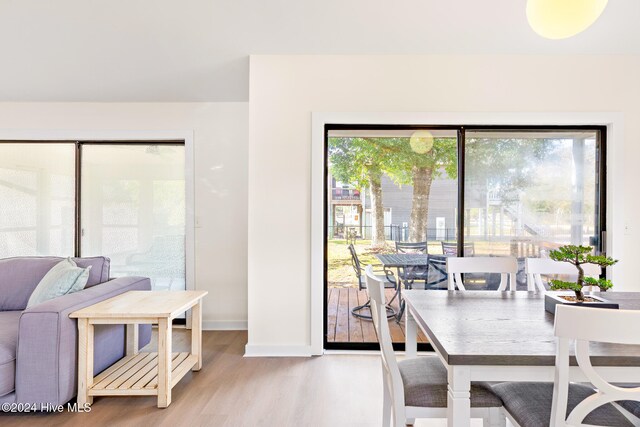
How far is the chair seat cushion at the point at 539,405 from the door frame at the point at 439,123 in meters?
1.72

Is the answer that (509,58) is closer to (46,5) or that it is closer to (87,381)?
(46,5)

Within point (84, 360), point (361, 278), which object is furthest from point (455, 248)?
point (84, 360)

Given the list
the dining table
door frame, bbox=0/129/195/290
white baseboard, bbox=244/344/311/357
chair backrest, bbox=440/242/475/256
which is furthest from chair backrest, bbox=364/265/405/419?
door frame, bbox=0/129/195/290

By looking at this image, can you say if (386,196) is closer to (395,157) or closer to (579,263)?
(395,157)

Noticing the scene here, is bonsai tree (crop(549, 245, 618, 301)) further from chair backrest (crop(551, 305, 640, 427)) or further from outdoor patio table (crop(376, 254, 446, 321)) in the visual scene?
outdoor patio table (crop(376, 254, 446, 321))

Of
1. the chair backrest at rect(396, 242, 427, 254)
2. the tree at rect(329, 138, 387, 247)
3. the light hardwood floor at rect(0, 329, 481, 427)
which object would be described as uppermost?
the tree at rect(329, 138, 387, 247)

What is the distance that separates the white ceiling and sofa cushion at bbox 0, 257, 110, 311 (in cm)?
168

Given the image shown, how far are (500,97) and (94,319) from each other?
11.0 feet

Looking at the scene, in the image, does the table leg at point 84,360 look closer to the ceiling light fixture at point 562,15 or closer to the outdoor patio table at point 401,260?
the outdoor patio table at point 401,260

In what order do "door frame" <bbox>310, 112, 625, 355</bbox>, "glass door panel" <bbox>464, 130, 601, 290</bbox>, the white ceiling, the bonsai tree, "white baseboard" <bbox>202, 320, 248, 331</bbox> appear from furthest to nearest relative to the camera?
1. "white baseboard" <bbox>202, 320, 248, 331</bbox>
2. "glass door panel" <bbox>464, 130, 601, 290</bbox>
3. "door frame" <bbox>310, 112, 625, 355</bbox>
4. the white ceiling
5. the bonsai tree

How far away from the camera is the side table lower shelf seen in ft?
7.27

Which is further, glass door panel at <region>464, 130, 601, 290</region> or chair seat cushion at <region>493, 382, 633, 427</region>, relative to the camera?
glass door panel at <region>464, 130, 601, 290</region>

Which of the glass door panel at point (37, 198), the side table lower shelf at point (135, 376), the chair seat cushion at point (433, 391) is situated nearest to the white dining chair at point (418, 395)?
the chair seat cushion at point (433, 391)

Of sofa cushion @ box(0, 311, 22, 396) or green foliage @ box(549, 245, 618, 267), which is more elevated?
green foliage @ box(549, 245, 618, 267)
